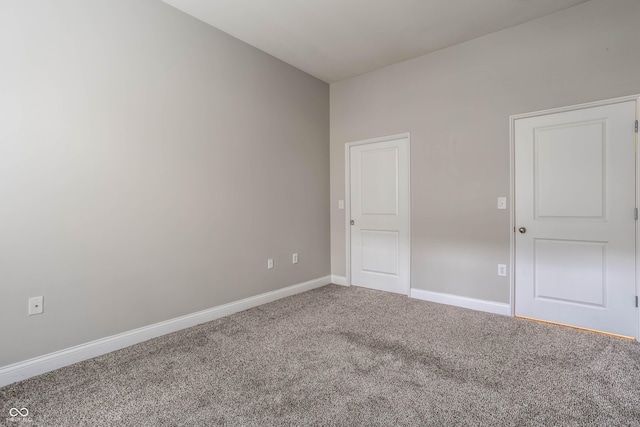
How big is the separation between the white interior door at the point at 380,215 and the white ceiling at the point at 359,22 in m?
1.07

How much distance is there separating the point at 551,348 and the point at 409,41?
3044 millimetres

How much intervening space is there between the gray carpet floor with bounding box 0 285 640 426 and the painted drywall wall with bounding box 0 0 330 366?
1.51 feet

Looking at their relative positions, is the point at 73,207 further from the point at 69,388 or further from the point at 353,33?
the point at 353,33

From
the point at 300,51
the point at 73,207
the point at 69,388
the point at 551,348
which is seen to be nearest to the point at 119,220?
the point at 73,207

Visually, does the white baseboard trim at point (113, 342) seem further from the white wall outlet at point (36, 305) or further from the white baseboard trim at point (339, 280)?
the white baseboard trim at point (339, 280)

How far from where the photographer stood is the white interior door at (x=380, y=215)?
12.6 feet

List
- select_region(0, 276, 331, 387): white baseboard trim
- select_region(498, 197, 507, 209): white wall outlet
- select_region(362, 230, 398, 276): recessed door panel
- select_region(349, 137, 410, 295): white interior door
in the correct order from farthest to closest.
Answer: select_region(362, 230, 398, 276): recessed door panel < select_region(349, 137, 410, 295): white interior door < select_region(498, 197, 507, 209): white wall outlet < select_region(0, 276, 331, 387): white baseboard trim

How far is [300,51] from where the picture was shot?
3496 millimetres

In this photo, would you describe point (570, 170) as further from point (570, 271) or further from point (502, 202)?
point (570, 271)

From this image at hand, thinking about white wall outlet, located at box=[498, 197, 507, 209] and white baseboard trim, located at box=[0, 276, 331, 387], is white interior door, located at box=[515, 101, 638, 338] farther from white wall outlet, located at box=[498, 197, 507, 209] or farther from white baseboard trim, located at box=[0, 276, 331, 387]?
white baseboard trim, located at box=[0, 276, 331, 387]

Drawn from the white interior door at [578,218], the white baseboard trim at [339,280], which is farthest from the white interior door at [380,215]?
the white interior door at [578,218]

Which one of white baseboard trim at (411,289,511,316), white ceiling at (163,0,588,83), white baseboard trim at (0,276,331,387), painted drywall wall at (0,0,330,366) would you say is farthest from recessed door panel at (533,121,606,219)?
white baseboard trim at (0,276,331,387)

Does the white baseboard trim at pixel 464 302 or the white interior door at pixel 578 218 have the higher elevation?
the white interior door at pixel 578 218

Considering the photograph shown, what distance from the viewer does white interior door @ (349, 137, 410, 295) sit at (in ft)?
12.6
